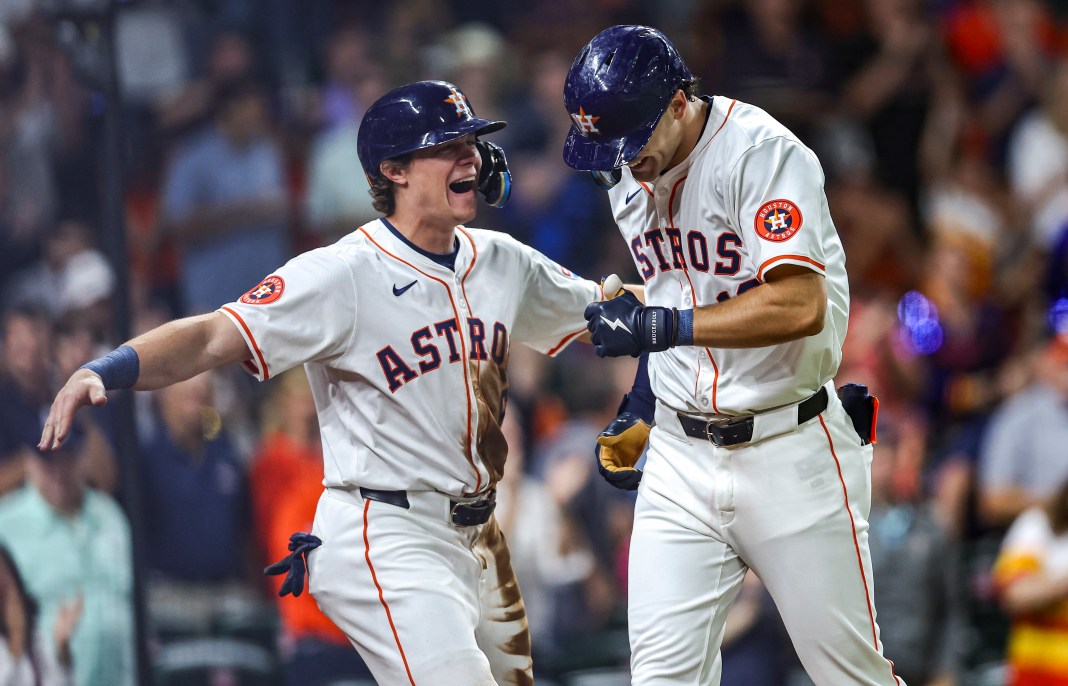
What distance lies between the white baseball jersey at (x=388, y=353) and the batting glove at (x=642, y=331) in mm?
549

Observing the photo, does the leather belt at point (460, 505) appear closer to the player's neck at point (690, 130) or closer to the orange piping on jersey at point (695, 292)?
the orange piping on jersey at point (695, 292)

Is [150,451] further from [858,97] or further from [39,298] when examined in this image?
[858,97]

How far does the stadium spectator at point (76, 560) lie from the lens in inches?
201

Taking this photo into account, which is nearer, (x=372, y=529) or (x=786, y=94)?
(x=372, y=529)

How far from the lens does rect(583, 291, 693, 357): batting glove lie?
136 inches

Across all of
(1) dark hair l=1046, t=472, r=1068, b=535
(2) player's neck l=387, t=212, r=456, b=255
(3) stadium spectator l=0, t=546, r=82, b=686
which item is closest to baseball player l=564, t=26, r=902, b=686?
(2) player's neck l=387, t=212, r=456, b=255

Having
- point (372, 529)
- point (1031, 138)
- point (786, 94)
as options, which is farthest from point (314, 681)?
point (1031, 138)

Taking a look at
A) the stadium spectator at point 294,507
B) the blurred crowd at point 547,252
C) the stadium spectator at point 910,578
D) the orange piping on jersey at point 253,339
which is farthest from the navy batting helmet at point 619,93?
the stadium spectator at point 910,578

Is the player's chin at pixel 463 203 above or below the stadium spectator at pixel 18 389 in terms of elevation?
above

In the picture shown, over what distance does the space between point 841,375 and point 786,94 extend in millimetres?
2291

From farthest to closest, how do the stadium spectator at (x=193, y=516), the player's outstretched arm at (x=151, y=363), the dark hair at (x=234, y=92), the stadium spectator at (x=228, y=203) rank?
the dark hair at (x=234, y=92), the stadium spectator at (x=228, y=203), the stadium spectator at (x=193, y=516), the player's outstretched arm at (x=151, y=363)

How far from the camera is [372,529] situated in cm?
377

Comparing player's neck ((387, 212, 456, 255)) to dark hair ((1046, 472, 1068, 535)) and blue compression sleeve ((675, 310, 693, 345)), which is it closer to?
blue compression sleeve ((675, 310, 693, 345))

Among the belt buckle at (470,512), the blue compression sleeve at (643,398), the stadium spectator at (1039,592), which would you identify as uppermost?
the blue compression sleeve at (643,398)
